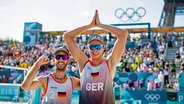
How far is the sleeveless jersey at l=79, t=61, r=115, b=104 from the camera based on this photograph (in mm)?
3896

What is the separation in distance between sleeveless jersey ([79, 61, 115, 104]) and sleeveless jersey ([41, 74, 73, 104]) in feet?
0.68

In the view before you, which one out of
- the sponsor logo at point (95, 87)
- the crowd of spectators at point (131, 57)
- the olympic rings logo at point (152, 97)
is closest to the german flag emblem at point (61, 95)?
the sponsor logo at point (95, 87)

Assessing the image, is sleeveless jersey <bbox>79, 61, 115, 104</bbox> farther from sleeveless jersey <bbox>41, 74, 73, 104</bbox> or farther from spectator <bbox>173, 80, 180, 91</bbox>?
spectator <bbox>173, 80, 180, 91</bbox>

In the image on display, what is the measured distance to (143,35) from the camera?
88.0 ft

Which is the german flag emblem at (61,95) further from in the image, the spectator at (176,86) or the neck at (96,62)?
the spectator at (176,86)

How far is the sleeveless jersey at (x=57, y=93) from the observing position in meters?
3.81

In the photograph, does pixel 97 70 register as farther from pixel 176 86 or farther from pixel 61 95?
pixel 176 86

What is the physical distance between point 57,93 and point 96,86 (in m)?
0.51

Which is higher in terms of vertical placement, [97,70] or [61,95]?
[97,70]

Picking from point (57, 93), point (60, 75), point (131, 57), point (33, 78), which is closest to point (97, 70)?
point (60, 75)

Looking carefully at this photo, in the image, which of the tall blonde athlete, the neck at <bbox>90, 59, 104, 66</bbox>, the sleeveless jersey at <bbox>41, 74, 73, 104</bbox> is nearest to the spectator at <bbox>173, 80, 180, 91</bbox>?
the tall blonde athlete

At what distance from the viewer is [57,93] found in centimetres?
381

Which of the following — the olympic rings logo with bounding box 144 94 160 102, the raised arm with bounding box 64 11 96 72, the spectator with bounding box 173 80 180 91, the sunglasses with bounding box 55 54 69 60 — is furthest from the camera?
the spectator with bounding box 173 80 180 91

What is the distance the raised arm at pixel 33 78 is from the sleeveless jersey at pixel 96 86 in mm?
531
